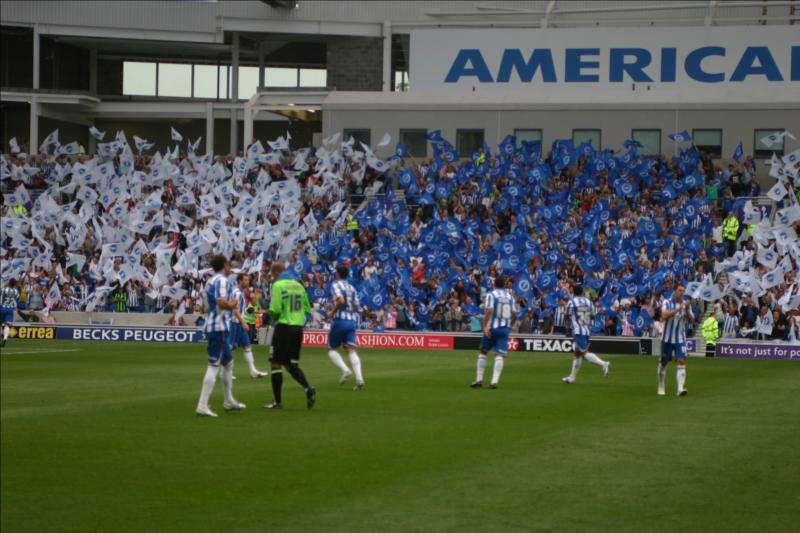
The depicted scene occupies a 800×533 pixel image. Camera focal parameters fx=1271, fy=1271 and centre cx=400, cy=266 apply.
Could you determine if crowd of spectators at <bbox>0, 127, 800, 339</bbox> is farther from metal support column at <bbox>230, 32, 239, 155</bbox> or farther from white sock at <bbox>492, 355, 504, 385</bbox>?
white sock at <bbox>492, 355, 504, 385</bbox>

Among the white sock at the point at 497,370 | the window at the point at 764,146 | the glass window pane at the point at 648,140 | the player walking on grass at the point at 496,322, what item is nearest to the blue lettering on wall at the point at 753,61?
the window at the point at 764,146

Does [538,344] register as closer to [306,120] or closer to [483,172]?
[483,172]

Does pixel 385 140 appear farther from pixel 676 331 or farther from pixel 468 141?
pixel 676 331

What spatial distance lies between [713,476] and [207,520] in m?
5.87

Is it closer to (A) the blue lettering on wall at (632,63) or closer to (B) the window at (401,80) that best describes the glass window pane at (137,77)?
(B) the window at (401,80)

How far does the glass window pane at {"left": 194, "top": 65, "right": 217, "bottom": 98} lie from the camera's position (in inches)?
2869

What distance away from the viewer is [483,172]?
50.5 m

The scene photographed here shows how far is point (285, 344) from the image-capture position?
2016 cm

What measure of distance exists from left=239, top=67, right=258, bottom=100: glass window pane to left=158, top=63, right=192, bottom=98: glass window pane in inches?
128

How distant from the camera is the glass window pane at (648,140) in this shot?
55219 mm

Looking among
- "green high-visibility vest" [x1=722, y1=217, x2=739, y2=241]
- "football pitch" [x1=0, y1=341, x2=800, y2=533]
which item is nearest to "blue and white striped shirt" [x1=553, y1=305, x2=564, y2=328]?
"green high-visibility vest" [x1=722, y1=217, x2=739, y2=241]

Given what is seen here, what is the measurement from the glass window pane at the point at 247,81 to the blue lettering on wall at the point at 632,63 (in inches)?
862

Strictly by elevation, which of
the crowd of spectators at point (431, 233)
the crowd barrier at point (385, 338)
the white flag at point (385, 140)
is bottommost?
the crowd barrier at point (385, 338)

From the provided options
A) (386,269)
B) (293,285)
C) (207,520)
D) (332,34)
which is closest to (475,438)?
(293,285)
